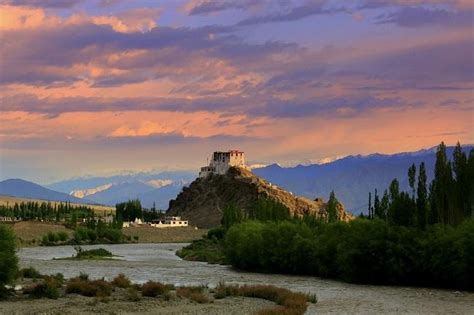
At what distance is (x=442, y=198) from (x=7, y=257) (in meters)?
49.1

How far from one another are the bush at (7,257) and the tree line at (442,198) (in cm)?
4436

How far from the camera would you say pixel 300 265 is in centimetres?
8750

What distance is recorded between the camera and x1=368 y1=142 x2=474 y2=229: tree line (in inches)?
3196

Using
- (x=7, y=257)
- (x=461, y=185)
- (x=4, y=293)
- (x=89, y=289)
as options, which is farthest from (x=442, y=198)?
(x=4, y=293)

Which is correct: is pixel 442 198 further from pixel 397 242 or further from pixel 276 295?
pixel 276 295

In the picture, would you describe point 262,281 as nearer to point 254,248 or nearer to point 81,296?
point 254,248

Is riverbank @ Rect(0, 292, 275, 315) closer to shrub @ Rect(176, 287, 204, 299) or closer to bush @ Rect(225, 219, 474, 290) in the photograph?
shrub @ Rect(176, 287, 204, 299)

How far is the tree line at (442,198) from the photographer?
81188mm

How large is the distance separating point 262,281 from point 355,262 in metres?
9.46

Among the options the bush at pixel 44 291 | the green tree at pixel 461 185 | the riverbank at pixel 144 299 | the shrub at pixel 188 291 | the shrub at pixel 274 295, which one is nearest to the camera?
the riverbank at pixel 144 299

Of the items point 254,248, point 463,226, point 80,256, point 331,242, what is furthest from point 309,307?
point 80,256

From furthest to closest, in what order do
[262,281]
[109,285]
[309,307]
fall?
[262,281], [109,285], [309,307]

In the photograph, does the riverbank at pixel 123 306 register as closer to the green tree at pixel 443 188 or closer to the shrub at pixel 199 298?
the shrub at pixel 199 298

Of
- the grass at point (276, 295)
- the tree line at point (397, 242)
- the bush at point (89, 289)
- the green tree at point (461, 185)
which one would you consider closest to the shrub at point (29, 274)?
the bush at point (89, 289)
